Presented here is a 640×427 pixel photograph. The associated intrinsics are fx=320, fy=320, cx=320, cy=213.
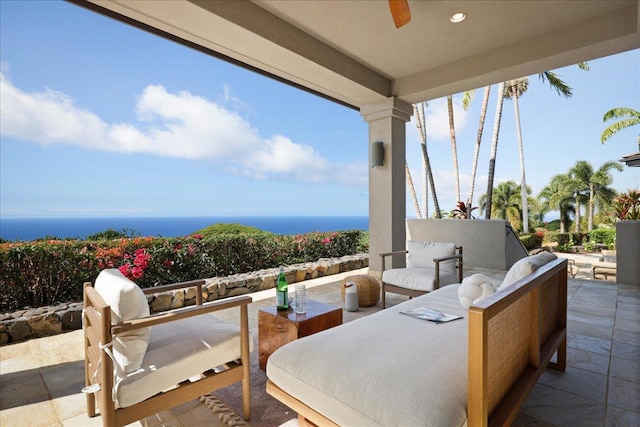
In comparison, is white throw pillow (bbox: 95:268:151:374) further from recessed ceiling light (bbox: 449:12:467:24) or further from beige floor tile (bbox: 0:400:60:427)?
recessed ceiling light (bbox: 449:12:467:24)

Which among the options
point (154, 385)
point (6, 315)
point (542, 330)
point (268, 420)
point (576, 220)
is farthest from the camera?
point (576, 220)

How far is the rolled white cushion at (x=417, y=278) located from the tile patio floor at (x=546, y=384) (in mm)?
699

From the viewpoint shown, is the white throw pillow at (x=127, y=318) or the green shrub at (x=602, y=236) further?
the green shrub at (x=602, y=236)

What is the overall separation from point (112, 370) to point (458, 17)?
152 inches

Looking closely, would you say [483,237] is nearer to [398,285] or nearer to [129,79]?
[398,285]

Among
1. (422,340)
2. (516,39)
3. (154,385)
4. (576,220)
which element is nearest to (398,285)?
(422,340)

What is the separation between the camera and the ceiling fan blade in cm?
235

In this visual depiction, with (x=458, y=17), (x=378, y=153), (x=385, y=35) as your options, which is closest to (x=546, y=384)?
(x=458, y=17)

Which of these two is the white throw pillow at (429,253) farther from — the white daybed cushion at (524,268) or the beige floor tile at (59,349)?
the beige floor tile at (59,349)

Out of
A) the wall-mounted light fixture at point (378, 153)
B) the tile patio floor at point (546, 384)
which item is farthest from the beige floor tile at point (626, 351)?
the wall-mounted light fixture at point (378, 153)

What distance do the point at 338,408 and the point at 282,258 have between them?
15.1ft

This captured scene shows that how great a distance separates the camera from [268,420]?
175 cm

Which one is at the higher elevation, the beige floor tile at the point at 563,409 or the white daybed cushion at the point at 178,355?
the white daybed cushion at the point at 178,355

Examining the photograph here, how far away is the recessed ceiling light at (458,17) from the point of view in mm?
3098
